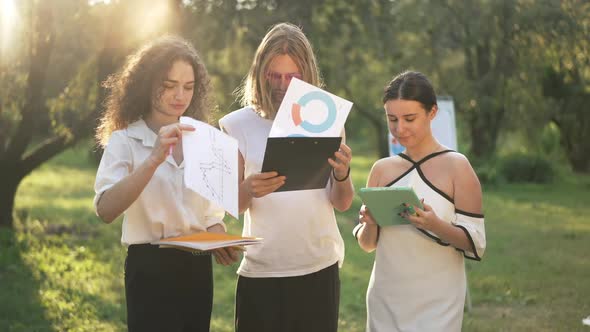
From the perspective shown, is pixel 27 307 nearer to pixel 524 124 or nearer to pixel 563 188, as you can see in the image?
pixel 563 188

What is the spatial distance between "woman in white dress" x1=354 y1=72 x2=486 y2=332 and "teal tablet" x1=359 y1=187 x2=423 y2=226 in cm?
7

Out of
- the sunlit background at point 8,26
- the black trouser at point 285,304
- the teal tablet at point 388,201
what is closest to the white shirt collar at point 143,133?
the black trouser at point 285,304

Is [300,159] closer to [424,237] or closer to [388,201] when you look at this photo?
[388,201]

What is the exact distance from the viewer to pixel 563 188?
19359 millimetres

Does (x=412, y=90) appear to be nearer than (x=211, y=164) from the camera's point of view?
No

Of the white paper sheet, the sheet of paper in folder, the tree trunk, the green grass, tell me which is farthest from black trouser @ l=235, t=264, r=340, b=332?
Result: the tree trunk

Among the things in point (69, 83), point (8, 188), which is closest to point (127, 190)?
point (69, 83)

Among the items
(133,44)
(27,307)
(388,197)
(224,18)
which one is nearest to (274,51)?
(388,197)

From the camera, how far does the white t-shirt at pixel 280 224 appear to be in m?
3.34

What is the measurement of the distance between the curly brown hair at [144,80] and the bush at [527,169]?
61.3 ft

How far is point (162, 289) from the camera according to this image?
314 cm

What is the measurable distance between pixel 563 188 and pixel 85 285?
14234mm

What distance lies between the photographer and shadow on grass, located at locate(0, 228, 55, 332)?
21.2 feet

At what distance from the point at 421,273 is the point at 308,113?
2.73ft
